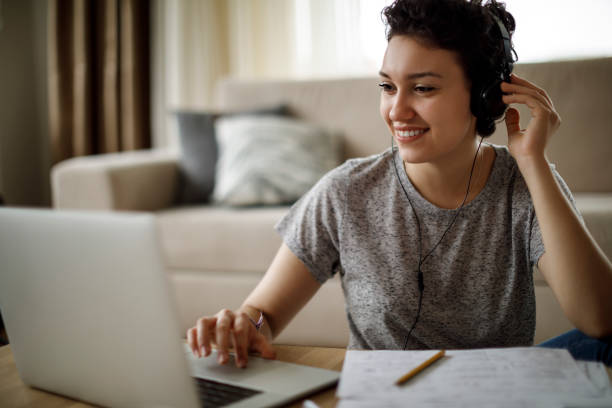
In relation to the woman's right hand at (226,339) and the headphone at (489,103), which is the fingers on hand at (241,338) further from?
the headphone at (489,103)

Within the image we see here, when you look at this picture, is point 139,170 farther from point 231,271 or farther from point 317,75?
point 317,75

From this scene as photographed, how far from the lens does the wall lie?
10.5 ft

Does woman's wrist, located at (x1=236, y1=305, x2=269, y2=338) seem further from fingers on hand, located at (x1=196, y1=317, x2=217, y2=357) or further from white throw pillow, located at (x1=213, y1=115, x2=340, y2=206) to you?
white throw pillow, located at (x1=213, y1=115, x2=340, y2=206)

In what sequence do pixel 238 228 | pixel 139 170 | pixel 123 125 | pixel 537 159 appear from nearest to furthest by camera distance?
pixel 537 159, pixel 238 228, pixel 139 170, pixel 123 125

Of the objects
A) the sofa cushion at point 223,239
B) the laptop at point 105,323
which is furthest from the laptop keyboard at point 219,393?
the sofa cushion at point 223,239

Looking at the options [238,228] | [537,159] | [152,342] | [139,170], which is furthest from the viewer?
[139,170]

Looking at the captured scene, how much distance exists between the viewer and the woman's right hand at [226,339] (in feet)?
2.35

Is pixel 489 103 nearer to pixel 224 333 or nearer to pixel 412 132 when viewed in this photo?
pixel 412 132

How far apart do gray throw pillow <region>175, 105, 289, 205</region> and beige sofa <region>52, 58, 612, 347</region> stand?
4.2 inches

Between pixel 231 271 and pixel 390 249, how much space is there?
1.07 m

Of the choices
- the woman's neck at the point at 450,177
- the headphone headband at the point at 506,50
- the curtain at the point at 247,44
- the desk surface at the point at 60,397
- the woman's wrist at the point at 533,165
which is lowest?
the desk surface at the point at 60,397

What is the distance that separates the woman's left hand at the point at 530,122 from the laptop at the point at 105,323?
0.48 metres

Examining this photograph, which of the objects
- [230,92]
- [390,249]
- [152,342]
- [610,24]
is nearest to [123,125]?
[230,92]

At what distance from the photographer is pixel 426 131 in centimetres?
94
